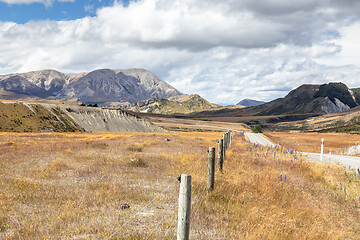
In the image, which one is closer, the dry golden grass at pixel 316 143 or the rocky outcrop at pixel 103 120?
the dry golden grass at pixel 316 143

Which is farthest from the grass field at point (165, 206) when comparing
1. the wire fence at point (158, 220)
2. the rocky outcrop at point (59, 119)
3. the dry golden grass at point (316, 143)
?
the rocky outcrop at point (59, 119)

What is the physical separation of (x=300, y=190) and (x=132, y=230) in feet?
22.4

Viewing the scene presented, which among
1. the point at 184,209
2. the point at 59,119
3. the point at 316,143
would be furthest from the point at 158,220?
the point at 59,119

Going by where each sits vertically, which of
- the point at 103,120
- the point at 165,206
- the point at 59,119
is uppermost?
the point at 59,119

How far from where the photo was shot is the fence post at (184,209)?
4.01m

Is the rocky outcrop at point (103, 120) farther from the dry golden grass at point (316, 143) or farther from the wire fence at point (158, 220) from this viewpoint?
the wire fence at point (158, 220)

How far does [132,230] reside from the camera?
573 centimetres

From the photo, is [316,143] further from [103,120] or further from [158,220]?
[103,120]

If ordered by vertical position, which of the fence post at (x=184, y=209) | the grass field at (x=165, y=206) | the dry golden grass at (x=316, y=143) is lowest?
the dry golden grass at (x=316, y=143)

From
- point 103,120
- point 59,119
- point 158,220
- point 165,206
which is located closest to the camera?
point 158,220

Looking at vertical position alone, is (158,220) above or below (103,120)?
below

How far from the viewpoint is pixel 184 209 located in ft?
13.4

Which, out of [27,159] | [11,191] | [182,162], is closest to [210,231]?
[11,191]

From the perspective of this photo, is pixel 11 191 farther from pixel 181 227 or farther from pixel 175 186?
pixel 181 227
